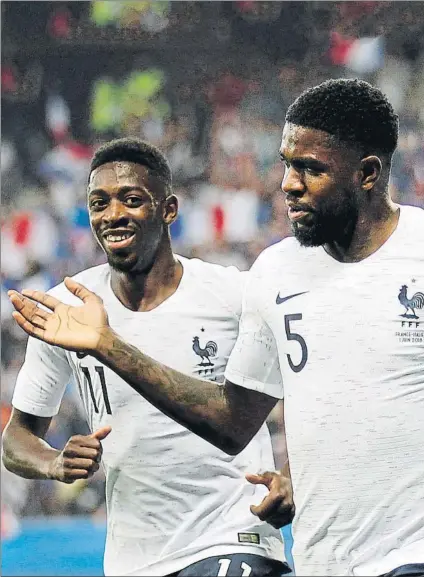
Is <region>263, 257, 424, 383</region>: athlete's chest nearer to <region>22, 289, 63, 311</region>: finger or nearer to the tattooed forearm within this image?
the tattooed forearm

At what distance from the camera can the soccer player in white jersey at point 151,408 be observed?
379cm

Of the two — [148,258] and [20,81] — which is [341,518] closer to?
[148,258]

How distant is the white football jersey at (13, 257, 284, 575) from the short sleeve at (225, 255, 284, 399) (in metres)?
0.61

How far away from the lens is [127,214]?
3.94 meters

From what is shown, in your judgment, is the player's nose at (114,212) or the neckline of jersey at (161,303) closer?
the player's nose at (114,212)

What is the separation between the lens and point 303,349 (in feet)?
9.94

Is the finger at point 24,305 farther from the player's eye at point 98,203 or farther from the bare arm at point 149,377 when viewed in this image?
the player's eye at point 98,203

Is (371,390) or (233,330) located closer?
(371,390)

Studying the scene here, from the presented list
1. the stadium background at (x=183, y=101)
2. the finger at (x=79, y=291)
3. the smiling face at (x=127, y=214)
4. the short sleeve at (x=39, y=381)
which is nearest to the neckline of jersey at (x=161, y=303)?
the smiling face at (x=127, y=214)

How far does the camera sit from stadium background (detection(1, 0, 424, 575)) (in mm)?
10195

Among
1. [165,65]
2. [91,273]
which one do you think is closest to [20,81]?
[165,65]

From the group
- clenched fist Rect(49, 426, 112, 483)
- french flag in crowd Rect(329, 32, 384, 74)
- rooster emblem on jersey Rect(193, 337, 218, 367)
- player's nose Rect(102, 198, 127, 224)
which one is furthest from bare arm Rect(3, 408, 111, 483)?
french flag in crowd Rect(329, 32, 384, 74)

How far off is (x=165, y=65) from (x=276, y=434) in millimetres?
4232

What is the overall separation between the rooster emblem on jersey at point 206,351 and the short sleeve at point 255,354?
0.61 metres
